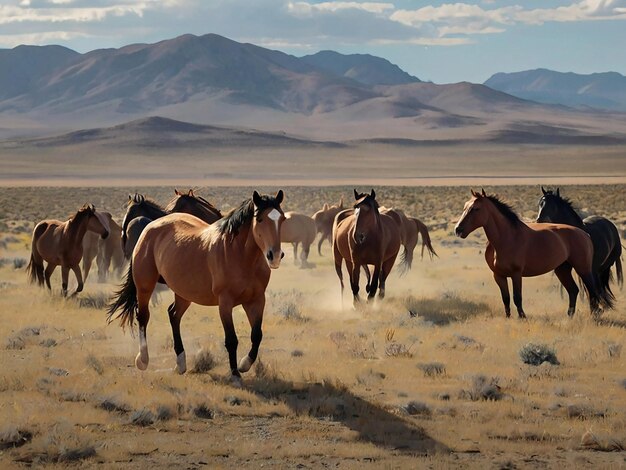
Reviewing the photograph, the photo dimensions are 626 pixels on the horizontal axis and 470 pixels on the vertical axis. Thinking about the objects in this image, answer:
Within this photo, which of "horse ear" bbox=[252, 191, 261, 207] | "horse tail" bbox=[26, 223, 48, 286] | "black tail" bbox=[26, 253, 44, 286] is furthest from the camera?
"black tail" bbox=[26, 253, 44, 286]

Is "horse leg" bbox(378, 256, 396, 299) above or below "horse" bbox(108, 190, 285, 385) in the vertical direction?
below

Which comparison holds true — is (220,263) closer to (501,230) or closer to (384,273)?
(501,230)

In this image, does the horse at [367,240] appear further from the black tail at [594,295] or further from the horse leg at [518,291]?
the black tail at [594,295]

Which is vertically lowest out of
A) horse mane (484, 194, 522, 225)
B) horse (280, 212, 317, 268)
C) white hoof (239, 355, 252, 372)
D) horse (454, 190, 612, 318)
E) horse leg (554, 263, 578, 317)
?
horse (280, 212, 317, 268)

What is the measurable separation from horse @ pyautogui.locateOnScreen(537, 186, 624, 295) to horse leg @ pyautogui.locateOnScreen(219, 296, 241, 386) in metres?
7.13

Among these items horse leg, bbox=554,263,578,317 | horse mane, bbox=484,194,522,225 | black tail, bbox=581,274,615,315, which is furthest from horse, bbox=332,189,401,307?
black tail, bbox=581,274,615,315

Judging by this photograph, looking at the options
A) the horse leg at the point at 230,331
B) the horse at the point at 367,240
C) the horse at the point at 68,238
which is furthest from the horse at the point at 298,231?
the horse leg at the point at 230,331

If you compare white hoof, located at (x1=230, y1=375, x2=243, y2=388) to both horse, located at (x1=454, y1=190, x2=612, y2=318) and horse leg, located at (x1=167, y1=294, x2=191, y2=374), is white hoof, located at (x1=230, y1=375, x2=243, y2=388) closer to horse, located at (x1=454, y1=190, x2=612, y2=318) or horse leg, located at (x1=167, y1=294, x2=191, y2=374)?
horse leg, located at (x1=167, y1=294, x2=191, y2=374)

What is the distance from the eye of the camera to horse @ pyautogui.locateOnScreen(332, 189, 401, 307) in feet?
49.1

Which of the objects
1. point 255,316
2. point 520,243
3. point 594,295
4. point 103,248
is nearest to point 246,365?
point 255,316

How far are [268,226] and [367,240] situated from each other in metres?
6.77

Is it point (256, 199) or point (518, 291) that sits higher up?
point (256, 199)

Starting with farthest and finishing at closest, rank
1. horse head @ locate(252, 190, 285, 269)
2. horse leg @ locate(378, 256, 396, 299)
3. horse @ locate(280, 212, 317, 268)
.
A: horse @ locate(280, 212, 317, 268) → horse leg @ locate(378, 256, 396, 299) → horse head @ locate(252, 190, 285, 269)

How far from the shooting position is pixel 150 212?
49.0ft
